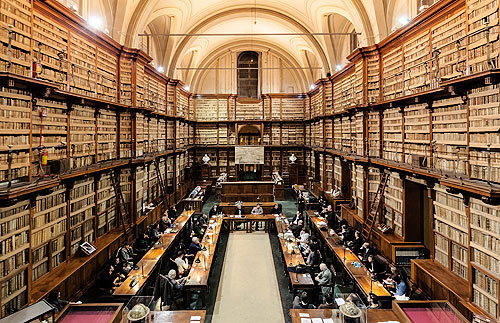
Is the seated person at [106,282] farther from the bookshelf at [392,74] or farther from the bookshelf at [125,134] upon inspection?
the bookshelf at [392,74]

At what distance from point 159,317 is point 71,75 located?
5965mm

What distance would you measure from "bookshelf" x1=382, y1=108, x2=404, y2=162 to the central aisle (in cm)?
491

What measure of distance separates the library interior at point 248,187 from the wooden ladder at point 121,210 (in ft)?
0.22

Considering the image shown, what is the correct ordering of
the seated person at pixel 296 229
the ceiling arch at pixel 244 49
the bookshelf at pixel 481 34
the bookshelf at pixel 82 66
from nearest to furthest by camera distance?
the bookshelf at pixel 481 34 → the bookshelf at pixel 82 66 → the seated person at pixel 296 229 → the ceiling arch at pixel 244 49

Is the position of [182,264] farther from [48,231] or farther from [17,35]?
[17,35]

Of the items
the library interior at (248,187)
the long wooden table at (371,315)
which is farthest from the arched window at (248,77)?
the long wooden table at (371,315)

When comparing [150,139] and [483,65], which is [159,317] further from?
[150,139]

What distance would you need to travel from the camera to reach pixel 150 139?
13.0 m

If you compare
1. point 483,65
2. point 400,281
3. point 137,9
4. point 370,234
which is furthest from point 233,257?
point 137,9

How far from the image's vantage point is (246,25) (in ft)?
60.8

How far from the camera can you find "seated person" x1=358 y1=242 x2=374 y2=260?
307 inches

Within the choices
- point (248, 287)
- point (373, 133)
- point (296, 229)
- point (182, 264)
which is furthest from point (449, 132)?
point (182, 264)

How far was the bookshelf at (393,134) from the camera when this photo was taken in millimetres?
8734

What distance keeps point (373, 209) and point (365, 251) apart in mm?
2431
